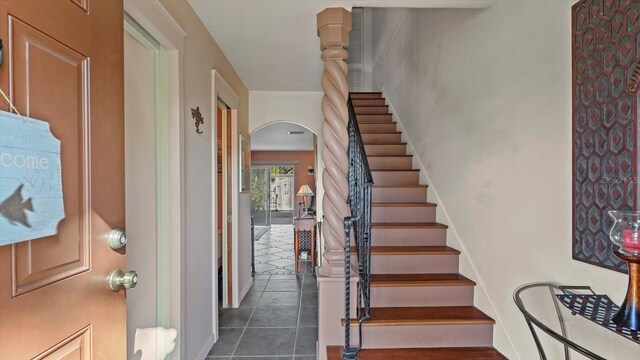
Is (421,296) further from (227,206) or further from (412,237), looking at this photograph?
(227,206)

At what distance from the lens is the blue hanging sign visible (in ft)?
2.15

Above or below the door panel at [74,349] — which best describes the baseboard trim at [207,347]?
below

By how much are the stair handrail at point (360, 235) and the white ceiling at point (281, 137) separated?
11.1ft

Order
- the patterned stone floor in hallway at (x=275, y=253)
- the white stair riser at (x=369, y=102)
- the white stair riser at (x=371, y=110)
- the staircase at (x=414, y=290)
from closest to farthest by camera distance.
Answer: the staircase at (x=414, y=290), the white stair riser at (x=371, y=110), the white stair riser at (x=369, y=102), the patterned stone floor in hallway at (x=275, y=253)

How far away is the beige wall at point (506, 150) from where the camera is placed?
1523 millimetres

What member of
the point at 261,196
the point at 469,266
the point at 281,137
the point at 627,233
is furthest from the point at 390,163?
the point at 261,196

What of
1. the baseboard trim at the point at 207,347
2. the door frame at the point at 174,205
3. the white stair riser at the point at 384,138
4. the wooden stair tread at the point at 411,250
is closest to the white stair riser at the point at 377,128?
the white stair riser at the point at 384,138

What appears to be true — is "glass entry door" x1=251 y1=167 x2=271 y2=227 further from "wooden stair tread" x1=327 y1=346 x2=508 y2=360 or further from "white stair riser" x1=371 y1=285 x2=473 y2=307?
"wooden stair tread" x1=327 y1=346 x2=508 y2=360

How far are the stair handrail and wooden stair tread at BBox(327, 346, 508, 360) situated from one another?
0.27 feet

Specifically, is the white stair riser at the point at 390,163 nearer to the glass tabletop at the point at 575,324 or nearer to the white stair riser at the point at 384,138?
the white stair riser at the point at 384,138

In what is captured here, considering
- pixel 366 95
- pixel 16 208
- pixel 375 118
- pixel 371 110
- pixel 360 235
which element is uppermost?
pixel 366 95

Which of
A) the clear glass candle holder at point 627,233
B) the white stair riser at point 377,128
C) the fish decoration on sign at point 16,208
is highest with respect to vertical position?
the white stair riser at point 377,128

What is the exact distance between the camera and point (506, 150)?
195 centimetres

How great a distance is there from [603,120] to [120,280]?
187cm
